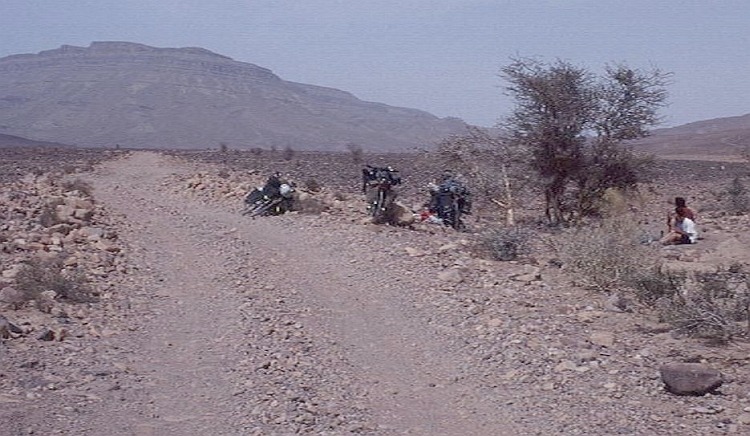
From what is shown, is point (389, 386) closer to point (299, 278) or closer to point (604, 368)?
point (604, 368)

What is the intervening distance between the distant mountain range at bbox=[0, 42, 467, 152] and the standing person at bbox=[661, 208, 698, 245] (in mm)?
100626

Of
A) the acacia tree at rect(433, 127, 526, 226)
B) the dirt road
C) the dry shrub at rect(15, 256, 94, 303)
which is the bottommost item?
the dirt road

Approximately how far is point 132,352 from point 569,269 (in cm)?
589

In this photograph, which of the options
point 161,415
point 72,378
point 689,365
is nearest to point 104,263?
point 72,378

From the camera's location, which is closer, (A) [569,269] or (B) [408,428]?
(B) [408,428]

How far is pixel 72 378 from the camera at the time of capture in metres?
8.23

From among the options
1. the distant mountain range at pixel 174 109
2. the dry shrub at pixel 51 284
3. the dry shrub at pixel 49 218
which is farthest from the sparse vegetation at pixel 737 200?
the distant mountain range at pixel 174 109

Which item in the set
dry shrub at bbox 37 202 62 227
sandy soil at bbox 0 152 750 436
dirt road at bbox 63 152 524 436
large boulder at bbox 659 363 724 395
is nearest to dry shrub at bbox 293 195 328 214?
dirt road at bbox 63 152 524 436

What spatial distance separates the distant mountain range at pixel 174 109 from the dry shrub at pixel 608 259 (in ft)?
350

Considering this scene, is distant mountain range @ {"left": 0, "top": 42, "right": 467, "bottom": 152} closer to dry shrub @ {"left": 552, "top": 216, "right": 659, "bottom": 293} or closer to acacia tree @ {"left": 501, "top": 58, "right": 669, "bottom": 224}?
acacia tree @ {"left": 501, "top": 58, "right": 669, "bottom": 224}

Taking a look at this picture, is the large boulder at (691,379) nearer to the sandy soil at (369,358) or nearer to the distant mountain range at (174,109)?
the sandy soil at (369,358)

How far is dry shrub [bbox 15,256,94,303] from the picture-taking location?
10977 millimetres

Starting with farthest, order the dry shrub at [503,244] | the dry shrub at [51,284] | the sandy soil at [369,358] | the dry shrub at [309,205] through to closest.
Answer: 1. the dry shrub at [309,205]
2. the dry shrub at [503,244]
3. the dry shrub at [51,284]
4. the sandy soil at [369,358]

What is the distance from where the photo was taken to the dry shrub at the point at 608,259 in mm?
11688
